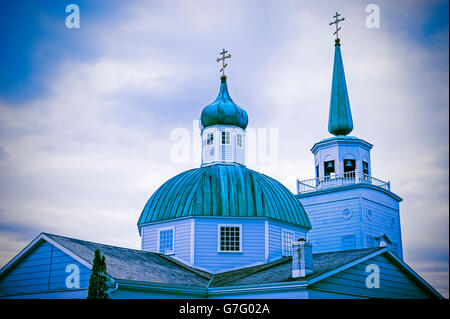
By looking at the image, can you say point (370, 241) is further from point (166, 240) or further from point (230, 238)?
point (166, 240)

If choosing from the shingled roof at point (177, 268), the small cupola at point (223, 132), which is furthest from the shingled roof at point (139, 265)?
the small cupola at point (223, 132)

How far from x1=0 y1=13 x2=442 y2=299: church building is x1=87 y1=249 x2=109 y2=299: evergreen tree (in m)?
0.90

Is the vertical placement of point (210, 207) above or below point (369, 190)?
below

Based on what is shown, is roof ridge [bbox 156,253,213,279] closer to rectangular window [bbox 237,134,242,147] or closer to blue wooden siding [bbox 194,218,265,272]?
blue wooden siding [bbox 194,218,265,272]

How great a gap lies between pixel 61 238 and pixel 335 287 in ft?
36.4

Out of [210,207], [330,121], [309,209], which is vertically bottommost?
[210,207]

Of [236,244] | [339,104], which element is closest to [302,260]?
[236,244]

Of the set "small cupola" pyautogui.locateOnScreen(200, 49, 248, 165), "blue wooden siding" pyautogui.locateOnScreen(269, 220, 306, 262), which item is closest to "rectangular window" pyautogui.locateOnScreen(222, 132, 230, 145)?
"small cupola" pyautogui.locateOnScreen(200, 49, 248, 165)

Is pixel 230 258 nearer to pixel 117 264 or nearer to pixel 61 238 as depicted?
pixel 117 264

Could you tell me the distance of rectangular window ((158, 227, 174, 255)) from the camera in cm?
2756

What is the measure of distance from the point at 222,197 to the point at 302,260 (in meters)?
7.79

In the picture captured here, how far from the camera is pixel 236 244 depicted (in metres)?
26.9
